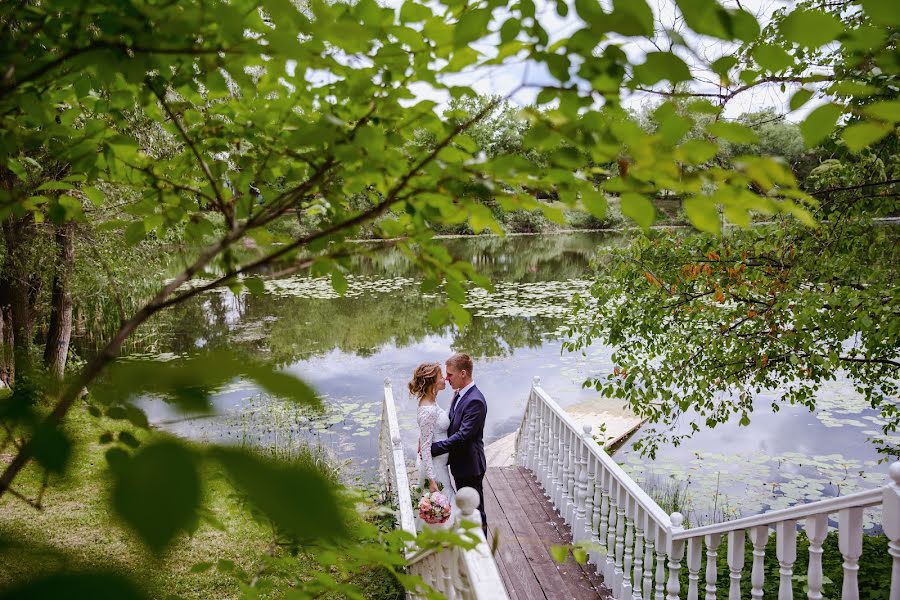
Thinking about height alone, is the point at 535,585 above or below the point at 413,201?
below

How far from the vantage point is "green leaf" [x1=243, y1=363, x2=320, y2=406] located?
30.5 inches

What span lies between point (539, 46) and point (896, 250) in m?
4.46

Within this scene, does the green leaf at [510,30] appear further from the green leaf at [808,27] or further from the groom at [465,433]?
the groom at [465,433]

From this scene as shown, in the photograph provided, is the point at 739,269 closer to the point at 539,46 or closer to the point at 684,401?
the point at 684,401

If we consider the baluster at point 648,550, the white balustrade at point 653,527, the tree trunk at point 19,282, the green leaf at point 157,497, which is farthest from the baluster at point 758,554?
the tree trunk at point 19,282

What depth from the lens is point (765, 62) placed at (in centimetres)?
92

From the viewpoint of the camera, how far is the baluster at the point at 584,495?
15.9 feet

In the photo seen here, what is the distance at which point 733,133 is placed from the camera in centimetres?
94

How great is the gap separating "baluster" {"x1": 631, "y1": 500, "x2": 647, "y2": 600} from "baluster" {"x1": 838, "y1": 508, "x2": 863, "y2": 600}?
4.74 ft

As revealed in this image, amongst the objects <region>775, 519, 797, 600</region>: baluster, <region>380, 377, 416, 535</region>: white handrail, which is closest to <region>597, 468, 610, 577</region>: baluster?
<region>380, 377, 416, 535</region>: white handrail

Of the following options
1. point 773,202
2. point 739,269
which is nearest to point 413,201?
point 773,202

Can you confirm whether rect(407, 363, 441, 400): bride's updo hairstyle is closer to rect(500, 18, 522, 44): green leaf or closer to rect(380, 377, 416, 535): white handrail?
rect(380, 377, 416, 535): white handrail

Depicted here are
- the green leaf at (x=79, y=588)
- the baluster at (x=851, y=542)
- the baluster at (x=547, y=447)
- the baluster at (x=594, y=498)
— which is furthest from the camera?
the baluster at (x=547, y=447)

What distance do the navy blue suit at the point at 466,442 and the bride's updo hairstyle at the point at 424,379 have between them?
1.13ft
